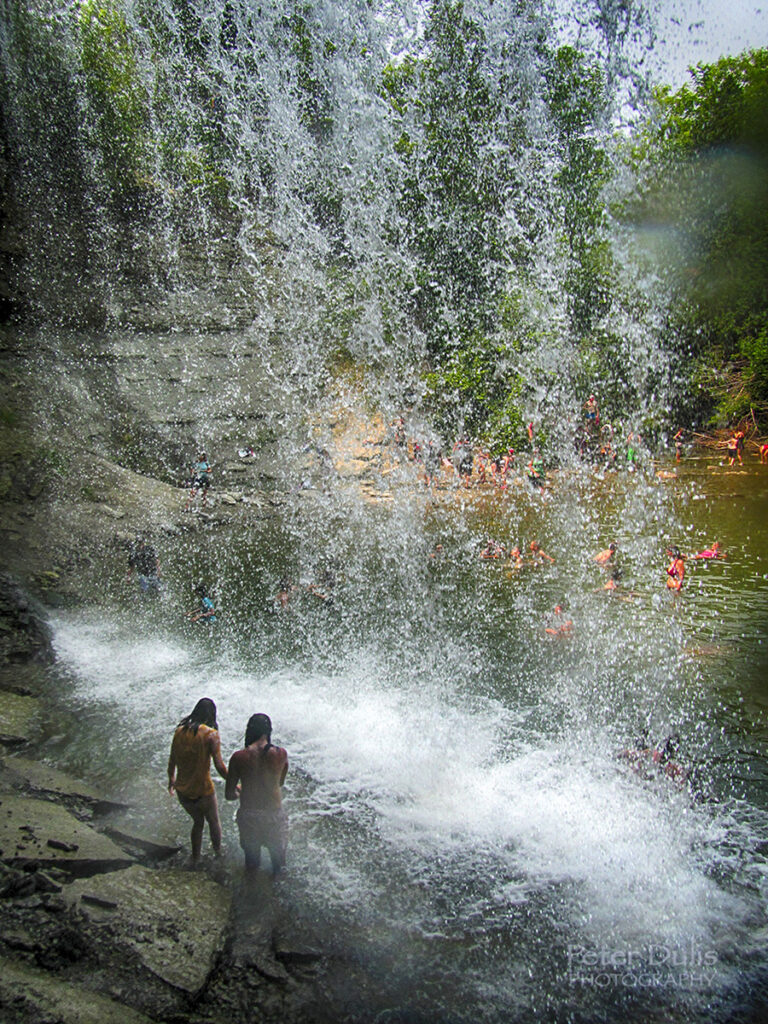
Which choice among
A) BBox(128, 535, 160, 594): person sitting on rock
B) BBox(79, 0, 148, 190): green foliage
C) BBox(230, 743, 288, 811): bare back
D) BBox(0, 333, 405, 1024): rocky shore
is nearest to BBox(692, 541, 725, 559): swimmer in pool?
BBox(128, 535, 160, 594): person sitting on rock

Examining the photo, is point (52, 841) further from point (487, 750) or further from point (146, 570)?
point (146, 570)

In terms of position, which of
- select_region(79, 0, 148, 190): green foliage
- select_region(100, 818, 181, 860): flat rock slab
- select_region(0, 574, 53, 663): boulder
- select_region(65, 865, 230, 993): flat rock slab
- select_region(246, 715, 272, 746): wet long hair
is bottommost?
select_region(100, 818, 181, 860): flat rock slab

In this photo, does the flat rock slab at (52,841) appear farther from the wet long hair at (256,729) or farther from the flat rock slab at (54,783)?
the wet long hair at (256,729)

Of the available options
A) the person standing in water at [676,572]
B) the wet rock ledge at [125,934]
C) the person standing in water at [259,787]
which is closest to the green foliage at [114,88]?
the person standing in water at [676,572]

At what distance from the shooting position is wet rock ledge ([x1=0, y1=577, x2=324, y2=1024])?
399cm

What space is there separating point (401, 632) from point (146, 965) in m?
8.32

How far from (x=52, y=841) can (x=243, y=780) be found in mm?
1773

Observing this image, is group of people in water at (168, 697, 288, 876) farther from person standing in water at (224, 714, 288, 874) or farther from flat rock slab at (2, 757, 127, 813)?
flat rock slab at (2, 757, 127, 813)

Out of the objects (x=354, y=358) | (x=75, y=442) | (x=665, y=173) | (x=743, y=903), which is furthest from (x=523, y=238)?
(x=743, y=903)

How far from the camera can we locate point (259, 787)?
5.33m

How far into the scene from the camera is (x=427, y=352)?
107ft

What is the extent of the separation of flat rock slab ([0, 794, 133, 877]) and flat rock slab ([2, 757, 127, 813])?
0.48 meters

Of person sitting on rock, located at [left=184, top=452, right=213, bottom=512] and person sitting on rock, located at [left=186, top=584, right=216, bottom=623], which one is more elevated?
person sitting on rock, located at [left=184, top=452, right=213, bottom=512]

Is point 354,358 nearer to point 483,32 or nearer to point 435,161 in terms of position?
point 435,161
